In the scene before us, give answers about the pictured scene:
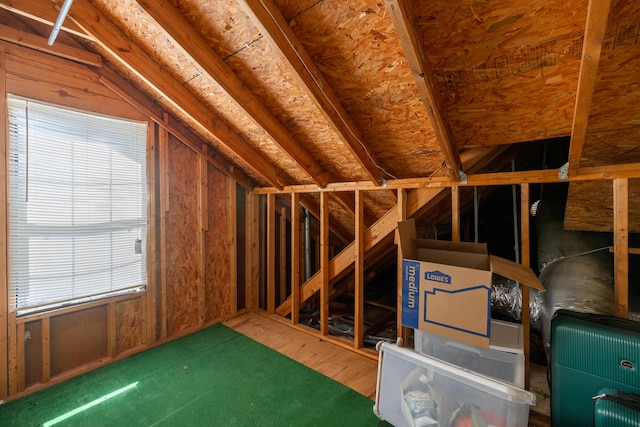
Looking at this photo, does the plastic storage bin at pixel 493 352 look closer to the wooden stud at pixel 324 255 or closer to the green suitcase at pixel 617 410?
the green suitcase at pixel 617 410

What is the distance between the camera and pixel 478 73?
54.3 inches

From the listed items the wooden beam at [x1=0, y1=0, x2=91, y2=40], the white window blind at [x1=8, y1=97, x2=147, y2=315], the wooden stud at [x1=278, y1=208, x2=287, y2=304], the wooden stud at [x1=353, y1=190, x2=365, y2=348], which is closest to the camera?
the wooden beam at [x1=0, y1=0, x2=91, y2=40]

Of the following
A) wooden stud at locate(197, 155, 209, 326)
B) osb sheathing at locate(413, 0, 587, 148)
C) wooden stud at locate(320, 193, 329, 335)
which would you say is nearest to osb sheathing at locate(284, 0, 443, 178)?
osb sheathing at locate(413, 0, 587, 148)

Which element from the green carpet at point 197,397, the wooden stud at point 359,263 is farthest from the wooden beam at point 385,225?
the green carpet at point 197,397

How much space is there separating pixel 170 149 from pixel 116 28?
3.82ft

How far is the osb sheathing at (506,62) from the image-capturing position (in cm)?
112

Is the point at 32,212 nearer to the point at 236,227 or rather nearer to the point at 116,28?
the point at 116,28

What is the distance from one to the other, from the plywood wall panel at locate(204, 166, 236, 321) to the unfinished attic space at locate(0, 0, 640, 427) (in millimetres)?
28

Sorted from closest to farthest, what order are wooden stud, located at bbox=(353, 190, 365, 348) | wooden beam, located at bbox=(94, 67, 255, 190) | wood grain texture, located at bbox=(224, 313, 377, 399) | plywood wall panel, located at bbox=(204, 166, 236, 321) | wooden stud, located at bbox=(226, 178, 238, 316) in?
wood grain texture, located at bbox=(224, 313, 377, 399), wooden beam, located at bbox=(94, 67, 255, 190), wooden stud, located at bbox=(353, 190, 365, 348), plywood wall panel, located at bbox=(204, 166, 236, 321), wooden stud, located at bbox=(226, 178, 238, 316)

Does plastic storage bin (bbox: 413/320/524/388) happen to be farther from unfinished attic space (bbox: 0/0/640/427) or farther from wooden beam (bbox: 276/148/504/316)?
wooden beam (bbox: 276/148/504/316)

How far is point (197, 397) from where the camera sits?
75.1 inches

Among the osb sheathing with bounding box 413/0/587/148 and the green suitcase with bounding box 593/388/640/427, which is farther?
the osb sheathing with bounding box 413/0/587/148

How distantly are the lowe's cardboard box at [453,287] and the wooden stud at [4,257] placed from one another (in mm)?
2844

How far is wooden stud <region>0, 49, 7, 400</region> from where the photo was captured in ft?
6.13
